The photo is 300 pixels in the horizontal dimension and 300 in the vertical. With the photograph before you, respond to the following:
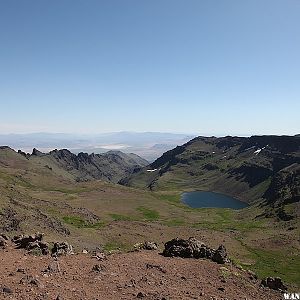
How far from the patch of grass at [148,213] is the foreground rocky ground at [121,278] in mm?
116919

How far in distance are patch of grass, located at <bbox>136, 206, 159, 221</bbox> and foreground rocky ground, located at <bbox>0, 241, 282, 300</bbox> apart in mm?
116919

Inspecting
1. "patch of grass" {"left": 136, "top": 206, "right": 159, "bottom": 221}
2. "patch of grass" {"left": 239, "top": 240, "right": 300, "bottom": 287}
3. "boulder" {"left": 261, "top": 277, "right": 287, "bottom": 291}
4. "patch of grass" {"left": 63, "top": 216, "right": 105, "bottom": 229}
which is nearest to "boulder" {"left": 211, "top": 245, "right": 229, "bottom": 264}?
"boulder" {"left": 261, "top": 277, "right": 287, "bottom": 291}

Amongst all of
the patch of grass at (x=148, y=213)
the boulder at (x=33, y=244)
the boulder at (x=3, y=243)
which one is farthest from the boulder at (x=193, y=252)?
the patch of grass at (x=148, y=213)

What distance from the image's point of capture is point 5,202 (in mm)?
85312

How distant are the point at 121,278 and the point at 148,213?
133 metres

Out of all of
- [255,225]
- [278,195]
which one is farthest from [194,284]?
[278,195]

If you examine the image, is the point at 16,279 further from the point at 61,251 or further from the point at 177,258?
the point at 177,258

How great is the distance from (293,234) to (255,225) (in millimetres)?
31052

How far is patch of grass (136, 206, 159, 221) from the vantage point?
153762 millimetres

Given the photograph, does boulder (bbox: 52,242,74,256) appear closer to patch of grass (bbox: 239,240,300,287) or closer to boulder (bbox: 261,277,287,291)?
boulder (bbox: 261,277,287,291)

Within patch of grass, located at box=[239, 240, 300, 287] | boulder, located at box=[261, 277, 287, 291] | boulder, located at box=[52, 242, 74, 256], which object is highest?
boulder, located at box=[52, 242, 74, 256]

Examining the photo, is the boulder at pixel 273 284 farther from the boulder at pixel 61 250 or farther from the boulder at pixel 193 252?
the boulder at pixel 61 250

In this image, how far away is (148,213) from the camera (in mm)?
161625

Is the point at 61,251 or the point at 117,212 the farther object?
the point at 117,212
